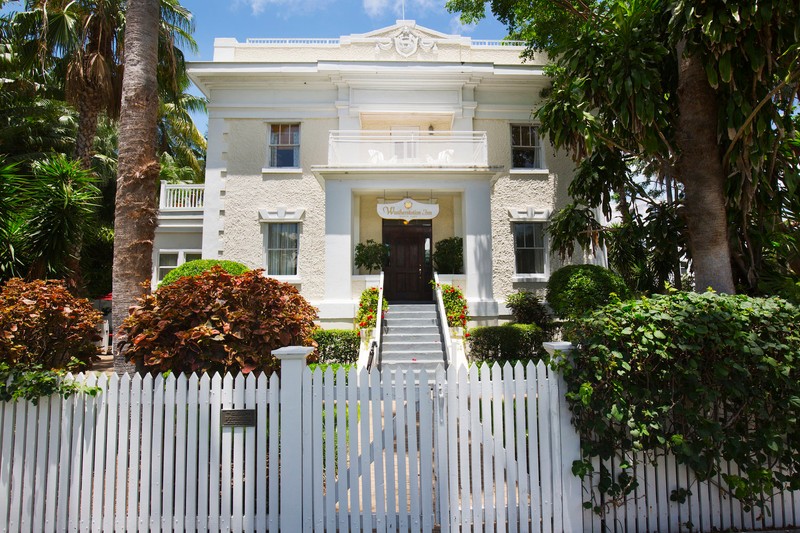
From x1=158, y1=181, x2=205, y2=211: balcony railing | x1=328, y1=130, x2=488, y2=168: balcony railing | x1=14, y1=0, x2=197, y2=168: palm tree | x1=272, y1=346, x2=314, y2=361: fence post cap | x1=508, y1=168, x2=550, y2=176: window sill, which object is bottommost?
x1=272, y1=346, x2=314, y2=361: fence post cap

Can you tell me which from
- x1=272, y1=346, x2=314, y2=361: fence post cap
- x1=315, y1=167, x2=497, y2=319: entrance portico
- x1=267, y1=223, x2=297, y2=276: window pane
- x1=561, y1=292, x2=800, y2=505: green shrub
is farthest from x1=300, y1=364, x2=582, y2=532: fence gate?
x1=267, y1=223, x2=297, y2=276: window pane

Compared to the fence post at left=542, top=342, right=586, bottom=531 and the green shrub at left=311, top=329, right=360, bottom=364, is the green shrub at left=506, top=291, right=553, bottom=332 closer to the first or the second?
the green shrub at left=311, top=329, right=360, bottom=364

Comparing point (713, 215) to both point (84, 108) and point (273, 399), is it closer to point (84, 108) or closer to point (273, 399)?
point (273, 399)

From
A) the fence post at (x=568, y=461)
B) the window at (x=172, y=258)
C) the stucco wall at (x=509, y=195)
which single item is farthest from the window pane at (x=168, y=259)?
the fence post at (x=568, y=461)

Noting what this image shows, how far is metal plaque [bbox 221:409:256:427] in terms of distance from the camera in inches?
163

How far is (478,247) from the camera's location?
13562 millimetres

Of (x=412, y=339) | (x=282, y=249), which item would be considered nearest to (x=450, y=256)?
(x=412, y=339)

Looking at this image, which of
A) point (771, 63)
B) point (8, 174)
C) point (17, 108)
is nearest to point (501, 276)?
point (771, 63)

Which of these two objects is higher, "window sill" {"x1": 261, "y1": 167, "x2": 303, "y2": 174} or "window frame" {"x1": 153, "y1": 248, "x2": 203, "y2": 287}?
"window sill" {"x1": 261, "y1": 167, "x2": 303, "y2": 174}

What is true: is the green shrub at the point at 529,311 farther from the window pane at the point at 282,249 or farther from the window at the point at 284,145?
the window at the point at 284,145

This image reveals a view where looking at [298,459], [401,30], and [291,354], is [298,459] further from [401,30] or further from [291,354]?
[401,30]

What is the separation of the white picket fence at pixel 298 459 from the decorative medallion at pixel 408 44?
47.4 ft

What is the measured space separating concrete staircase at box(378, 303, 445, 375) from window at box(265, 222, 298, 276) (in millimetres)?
3530

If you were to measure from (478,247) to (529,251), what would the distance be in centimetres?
206
